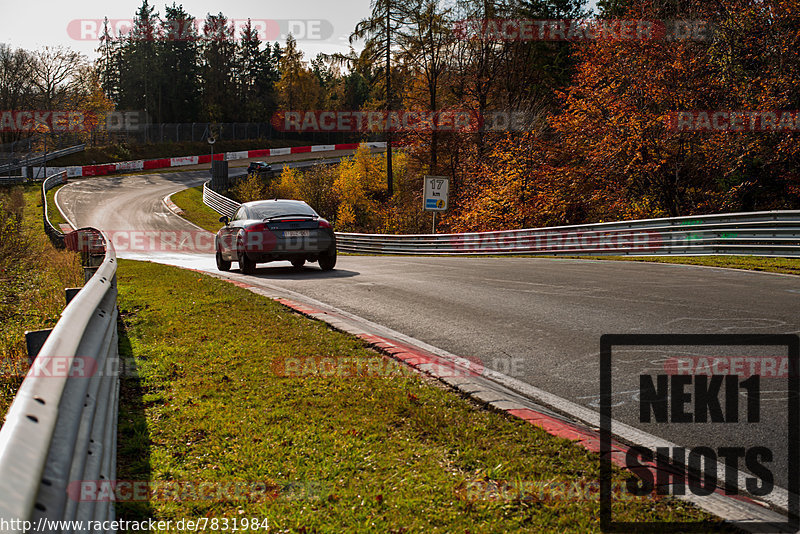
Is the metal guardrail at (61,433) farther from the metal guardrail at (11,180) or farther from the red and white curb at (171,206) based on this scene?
the metal guardrail at (11,180)

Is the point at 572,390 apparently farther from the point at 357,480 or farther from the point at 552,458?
the point at 357,480

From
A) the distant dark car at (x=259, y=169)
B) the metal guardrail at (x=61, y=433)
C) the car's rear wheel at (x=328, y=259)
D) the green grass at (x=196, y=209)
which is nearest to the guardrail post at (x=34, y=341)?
the metal guardrail at (x=61, y=433)

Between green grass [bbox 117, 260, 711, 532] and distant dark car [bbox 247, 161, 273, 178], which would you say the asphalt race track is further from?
distant dark car [bbox 247, 161, 273, 178]

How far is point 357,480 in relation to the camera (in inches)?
130

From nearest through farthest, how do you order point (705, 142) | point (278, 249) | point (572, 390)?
point (572, 390) < point (278, 249) < point (705, 142)

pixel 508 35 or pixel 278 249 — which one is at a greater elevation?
pixel 508 35

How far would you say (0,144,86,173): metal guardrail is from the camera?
54.4 meters

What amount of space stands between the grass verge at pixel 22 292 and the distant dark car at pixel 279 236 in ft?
10.8

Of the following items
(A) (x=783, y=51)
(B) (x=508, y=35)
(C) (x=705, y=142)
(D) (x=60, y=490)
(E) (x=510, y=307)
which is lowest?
(E) (x=510, y=307)

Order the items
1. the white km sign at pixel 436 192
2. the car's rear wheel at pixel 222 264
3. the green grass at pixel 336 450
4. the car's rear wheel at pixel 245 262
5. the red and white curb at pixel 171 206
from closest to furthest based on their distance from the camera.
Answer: the green grass at pixel 336 450 < the car's rear wheel at pixel 245 262 < the car's rear wheel at pixel 222 264 < the white km sign at pixel 436 192 < the red and white curb at pixel 171 206

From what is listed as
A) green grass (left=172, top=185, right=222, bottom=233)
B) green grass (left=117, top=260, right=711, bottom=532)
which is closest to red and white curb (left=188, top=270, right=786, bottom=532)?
green grass (left=117, top=260, right=711, bottom=532)

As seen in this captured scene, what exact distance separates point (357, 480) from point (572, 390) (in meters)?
2.25

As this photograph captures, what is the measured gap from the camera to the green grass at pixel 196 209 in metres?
43.4

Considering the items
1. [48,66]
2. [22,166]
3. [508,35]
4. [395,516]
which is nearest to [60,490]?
[395,516]
